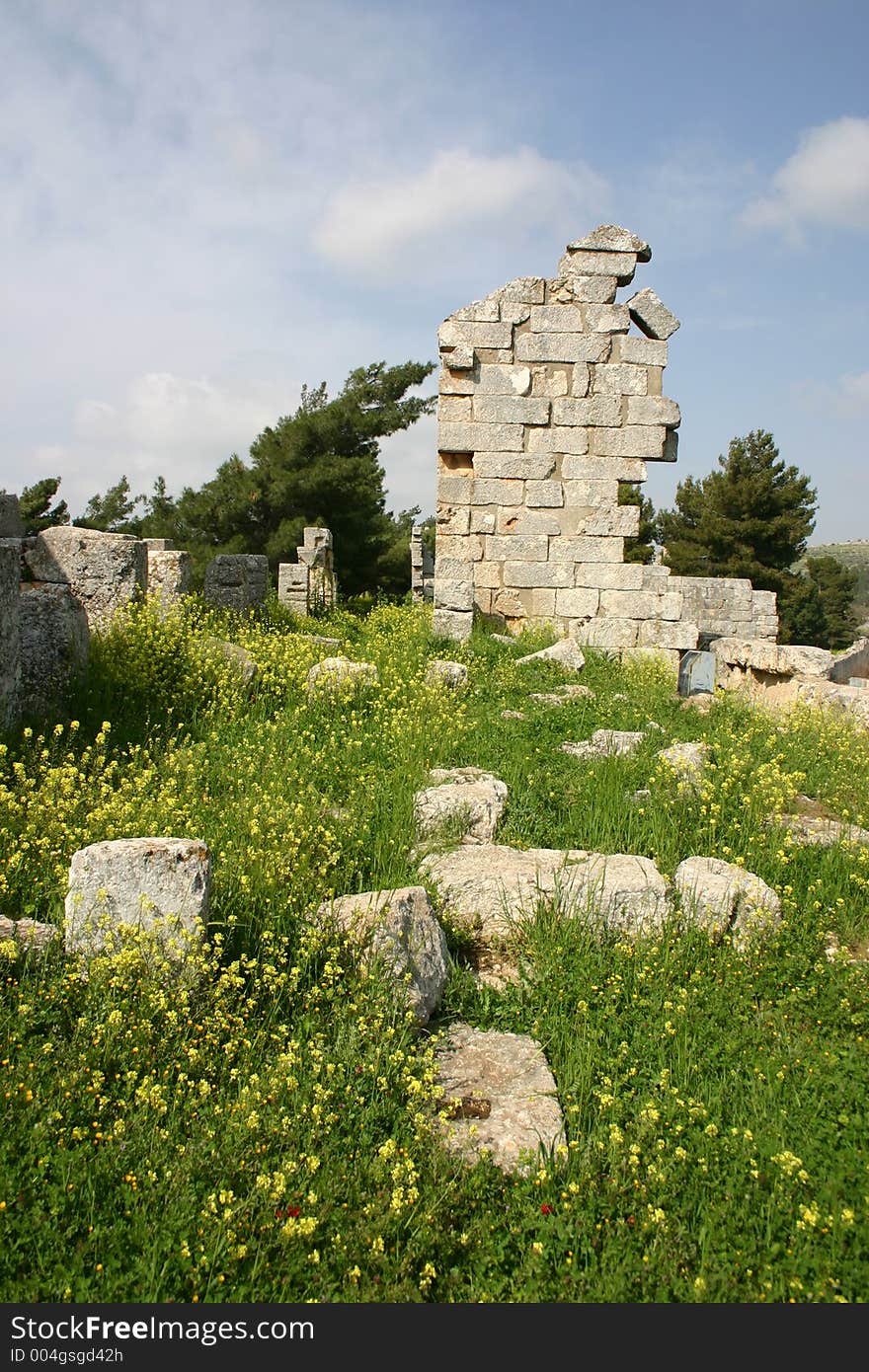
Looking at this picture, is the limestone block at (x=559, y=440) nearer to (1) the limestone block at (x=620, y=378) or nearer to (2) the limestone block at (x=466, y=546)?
(1) the limestone block at (x=620, y=378)

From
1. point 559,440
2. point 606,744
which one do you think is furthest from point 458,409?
point 606,744

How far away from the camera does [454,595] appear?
9984mm

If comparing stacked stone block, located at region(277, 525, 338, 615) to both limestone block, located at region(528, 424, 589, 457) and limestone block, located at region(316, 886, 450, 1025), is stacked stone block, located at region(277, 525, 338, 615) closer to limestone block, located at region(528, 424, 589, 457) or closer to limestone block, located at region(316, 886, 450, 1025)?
limestone block, located at region(528, 424, 589, 457)

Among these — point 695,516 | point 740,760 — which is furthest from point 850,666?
point 695,516

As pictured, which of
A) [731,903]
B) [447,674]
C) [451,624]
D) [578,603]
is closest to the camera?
[731,903]

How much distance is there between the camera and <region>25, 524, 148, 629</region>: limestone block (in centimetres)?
852

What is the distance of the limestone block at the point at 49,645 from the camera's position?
6441 mm

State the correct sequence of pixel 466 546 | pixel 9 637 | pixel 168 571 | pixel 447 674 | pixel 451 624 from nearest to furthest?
pixel 9 637 < pixel 447 674 < pixel 451 624 < pixel 168 571 < pixel 466 546

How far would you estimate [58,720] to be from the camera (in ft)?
20.1

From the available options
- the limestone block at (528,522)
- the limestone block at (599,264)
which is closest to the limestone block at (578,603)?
the limestone block at (528,522)

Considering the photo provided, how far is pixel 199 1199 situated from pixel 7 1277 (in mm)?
512

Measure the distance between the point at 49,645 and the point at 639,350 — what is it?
6.96 metres

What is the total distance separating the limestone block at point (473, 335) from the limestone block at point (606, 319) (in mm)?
866

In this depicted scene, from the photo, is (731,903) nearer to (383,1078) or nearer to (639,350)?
(383,1078)
